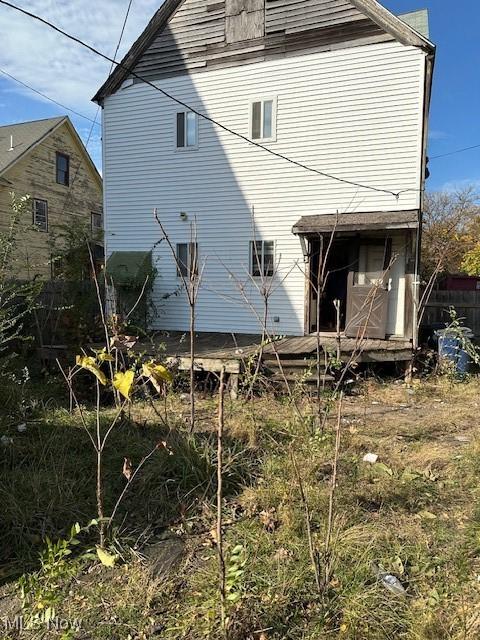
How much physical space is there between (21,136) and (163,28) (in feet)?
48.1

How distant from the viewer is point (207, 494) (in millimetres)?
3738

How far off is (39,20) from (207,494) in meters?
5.70

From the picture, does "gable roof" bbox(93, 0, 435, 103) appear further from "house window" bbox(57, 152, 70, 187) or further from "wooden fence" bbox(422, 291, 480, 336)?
"house window" bbox(57, 152, 70, 187)

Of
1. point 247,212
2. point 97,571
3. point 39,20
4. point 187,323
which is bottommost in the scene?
point 97,571

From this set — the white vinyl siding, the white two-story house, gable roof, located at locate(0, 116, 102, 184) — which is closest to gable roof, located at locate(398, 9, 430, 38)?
the white two-story house

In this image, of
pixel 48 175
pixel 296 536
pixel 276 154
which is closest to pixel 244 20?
pixel 276 154

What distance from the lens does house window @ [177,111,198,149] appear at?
11828 millimetres

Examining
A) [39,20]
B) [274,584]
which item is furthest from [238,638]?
[39,20]

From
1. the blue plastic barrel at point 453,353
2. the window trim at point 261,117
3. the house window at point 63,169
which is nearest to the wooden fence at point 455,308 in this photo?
the blue plastic barrel at point 453,353

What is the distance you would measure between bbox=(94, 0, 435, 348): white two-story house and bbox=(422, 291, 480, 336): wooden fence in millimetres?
2338

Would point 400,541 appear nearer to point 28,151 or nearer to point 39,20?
point 39,20

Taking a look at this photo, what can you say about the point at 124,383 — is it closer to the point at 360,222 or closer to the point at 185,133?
the point at 360,222

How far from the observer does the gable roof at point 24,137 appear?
21.7m

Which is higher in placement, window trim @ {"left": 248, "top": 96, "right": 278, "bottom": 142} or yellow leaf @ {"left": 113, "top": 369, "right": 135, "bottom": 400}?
window trim @ {"left": 248, "top": 96, "right": 278, "bottom": 142}
